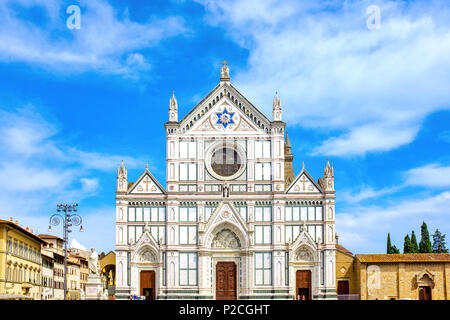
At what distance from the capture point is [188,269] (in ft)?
199

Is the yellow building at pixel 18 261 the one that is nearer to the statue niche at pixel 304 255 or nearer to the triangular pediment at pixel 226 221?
the triangular pediment at pixel 226 221

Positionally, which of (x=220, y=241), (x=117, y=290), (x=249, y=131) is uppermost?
(x=249, y=131)

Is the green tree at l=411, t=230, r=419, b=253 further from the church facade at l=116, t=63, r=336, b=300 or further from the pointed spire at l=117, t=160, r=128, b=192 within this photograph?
the pointed spire at l=117, t=160, r=128, b=192

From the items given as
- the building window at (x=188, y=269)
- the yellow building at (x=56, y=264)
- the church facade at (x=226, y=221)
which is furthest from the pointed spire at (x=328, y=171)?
the yellow building at (x=56, y=264)

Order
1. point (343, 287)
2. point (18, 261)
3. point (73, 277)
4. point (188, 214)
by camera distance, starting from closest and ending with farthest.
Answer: point (18, 261)
point (188, 214)
point (343, 287)
point (73, 277)

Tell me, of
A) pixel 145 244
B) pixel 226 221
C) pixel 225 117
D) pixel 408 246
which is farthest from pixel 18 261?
pixel 408 246

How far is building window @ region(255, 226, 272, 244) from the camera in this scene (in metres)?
60.8

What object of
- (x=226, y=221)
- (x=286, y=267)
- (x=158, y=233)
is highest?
(x=226, y=221)

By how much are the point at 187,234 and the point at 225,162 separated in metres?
8.04

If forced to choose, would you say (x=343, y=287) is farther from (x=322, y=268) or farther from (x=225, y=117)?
(x=225, y=117)
